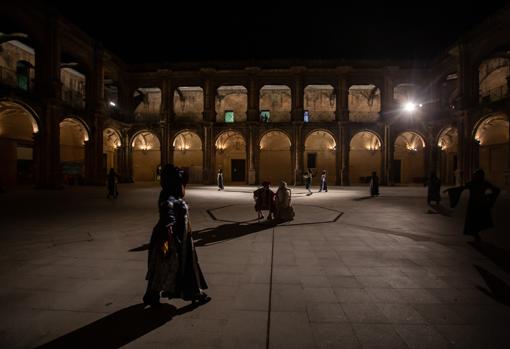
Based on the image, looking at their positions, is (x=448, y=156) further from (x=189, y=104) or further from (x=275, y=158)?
(x=189, y=104)

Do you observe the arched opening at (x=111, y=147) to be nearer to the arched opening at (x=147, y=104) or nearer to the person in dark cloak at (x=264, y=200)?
the arched opening at (x=147, y=104)

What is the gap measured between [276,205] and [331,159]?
2266 centimetres

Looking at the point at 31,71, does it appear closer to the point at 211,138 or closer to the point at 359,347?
the point at 211,138

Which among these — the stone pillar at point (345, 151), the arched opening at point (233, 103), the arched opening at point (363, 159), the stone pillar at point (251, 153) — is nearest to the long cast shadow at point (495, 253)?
the stone pillar at point (345, 151)

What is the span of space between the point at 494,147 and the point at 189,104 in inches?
1190

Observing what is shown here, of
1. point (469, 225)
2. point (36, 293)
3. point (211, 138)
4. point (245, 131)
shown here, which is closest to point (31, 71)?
point (211, 138)

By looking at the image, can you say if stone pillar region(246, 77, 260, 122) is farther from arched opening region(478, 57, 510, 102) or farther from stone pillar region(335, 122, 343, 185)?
arched opening region(478, 57, 510, 102)

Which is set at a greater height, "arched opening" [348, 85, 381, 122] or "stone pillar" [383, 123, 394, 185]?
"arched opening" [348, 85, 381, 122]

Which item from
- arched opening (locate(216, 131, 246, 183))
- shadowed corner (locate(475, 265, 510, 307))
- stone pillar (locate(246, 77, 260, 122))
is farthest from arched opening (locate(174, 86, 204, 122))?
shadowed corner (locate(475, 265, 510, 307))

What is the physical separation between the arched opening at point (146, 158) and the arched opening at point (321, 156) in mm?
17280

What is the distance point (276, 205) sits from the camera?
8.13 meters

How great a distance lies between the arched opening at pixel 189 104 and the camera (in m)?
31.2

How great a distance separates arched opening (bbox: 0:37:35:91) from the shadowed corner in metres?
26.1

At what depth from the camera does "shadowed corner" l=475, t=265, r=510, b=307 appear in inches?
127
